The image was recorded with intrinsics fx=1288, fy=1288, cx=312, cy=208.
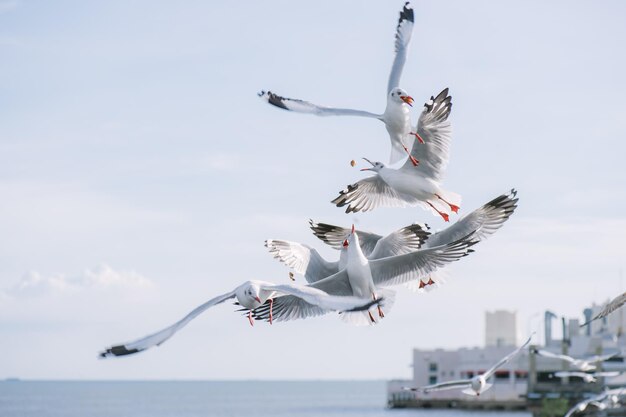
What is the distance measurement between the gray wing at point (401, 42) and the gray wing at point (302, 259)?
2.88 m

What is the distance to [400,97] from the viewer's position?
19.0m

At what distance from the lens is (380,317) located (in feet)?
59.6

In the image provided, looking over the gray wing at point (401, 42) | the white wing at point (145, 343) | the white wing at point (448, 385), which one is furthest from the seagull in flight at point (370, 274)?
the white wing at point (448, 385)

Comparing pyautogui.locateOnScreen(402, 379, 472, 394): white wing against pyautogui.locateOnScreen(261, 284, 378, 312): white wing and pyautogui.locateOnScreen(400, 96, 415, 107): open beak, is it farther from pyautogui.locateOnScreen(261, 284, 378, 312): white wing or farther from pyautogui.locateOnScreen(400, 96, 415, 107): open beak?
pyautogui.locateOnScreen(261, 284, 378, 312): white wing

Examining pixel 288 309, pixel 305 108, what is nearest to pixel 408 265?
pixel 288 309

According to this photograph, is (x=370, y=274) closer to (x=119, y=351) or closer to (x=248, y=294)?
(x=248, y=294)

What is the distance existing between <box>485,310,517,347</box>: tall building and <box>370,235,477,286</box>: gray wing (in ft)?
351

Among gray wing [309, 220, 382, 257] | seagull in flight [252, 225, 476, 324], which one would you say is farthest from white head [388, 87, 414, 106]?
gray wing [309, 220, 382, 257]

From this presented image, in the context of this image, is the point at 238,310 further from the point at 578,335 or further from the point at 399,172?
the point at 578,335

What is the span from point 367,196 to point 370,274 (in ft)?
10.5

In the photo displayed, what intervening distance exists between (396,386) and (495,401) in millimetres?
14468

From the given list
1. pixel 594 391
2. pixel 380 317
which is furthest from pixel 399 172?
pixel 594 391

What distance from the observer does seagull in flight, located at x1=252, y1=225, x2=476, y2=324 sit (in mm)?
18016

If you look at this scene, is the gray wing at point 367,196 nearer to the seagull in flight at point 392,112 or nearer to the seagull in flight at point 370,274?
the seagull in flight at point 392,112
